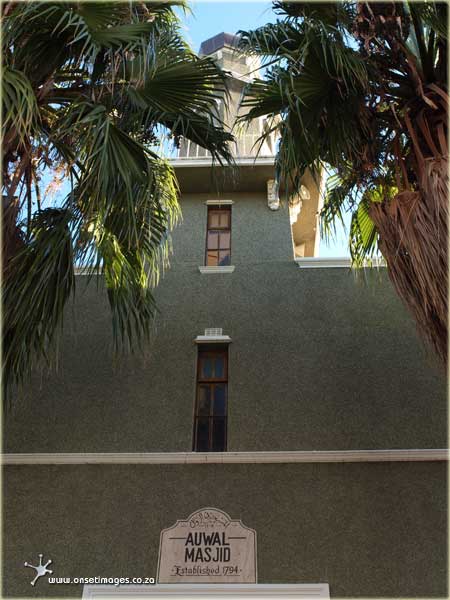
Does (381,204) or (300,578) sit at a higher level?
(381,204)

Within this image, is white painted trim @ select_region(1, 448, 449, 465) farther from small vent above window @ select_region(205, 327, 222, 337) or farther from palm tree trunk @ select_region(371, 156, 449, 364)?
palm tree trunk @ select_region(371, 156, 449, 364)

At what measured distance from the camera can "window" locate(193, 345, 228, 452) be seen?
7.43m

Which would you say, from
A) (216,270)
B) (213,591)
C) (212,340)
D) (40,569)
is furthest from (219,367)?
(40,569)

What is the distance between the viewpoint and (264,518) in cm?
652

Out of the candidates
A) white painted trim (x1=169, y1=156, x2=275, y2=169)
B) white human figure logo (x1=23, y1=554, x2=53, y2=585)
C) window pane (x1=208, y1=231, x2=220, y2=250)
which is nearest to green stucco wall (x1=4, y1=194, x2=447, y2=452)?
window pane (x1=208, y1=231, x2=220, y2=250)

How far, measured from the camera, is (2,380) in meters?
4.75

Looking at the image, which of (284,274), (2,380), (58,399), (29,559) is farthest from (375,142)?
(29,559)

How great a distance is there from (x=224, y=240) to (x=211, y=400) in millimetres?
2892

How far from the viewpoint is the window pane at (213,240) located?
9.47 meters

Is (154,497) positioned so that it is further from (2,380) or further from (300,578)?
(2,380)

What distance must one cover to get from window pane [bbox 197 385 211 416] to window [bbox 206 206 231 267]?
219cm

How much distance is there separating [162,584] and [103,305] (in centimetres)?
392

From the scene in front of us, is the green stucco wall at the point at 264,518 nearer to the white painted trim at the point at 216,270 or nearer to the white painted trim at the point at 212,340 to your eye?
the white painted trim at the point at 212,340

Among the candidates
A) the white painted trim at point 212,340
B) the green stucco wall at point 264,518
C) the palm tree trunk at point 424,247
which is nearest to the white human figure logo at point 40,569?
the green stucco wall at point 264,518
